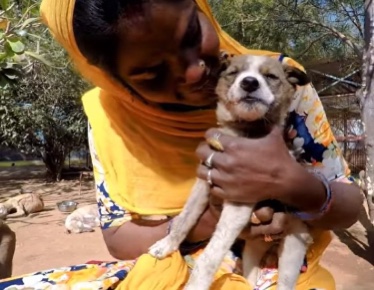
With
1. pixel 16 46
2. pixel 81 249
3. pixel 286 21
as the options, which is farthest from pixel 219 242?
pixel 286 21

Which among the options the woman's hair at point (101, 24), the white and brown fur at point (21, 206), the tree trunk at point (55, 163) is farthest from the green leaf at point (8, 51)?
the tree trunk at point (55, 163)

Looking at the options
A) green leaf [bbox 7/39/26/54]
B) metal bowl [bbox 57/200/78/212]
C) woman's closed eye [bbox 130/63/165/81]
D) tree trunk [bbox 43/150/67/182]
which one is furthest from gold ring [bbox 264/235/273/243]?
tree trunk [bbox 43/150/67/182]

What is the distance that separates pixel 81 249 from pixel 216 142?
14.6ft

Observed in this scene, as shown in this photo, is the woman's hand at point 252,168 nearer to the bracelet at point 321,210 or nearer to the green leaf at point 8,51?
the bracelet at point 321,210

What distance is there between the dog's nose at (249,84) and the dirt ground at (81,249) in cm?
370

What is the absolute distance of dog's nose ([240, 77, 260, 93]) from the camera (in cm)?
129

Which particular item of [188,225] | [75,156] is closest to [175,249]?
[188,225]

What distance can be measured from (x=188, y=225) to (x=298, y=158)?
343 mm

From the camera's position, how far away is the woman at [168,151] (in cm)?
123

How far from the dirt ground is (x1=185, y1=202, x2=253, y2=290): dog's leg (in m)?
3.61

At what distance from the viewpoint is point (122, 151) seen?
4.87ft

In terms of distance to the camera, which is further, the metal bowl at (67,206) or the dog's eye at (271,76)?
the metal bowl at (67,206)

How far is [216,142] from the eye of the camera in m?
1.31

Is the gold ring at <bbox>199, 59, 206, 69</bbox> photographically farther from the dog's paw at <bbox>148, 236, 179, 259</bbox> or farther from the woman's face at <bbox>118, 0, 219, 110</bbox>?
the dog's paw at <bbox>148, 236, 179, 259</bbox>
